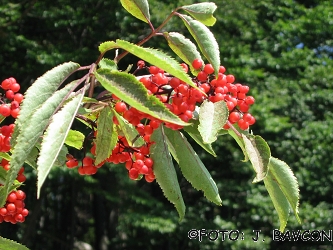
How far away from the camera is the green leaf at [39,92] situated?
553 millimetres

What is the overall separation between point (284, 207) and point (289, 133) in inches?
233

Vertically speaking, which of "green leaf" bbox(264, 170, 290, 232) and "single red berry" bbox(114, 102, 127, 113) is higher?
"single red berry" bbox(114, 102, 127, 113)

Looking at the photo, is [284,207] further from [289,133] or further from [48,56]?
[289,133]

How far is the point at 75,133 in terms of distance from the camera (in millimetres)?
858

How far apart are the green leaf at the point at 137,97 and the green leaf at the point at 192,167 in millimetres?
214

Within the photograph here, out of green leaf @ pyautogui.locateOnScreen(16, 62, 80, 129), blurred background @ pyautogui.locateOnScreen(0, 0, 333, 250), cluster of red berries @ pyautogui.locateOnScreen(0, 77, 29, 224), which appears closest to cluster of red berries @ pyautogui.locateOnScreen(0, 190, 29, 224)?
cluster of red berries @ pyautogui.locateOnScreen(0, 77, 29, 224)

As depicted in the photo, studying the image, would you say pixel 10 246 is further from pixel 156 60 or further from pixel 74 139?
pixel 156 60

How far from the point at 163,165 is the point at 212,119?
14 cm

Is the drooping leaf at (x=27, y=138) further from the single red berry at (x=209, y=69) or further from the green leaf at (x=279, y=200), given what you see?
the green leaf at (x=279, y=200)

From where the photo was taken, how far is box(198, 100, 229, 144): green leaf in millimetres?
635

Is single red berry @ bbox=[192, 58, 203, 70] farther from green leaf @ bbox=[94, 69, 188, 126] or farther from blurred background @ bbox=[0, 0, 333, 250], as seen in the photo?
blurred background @ bbox=[0, 0, 333, 250]

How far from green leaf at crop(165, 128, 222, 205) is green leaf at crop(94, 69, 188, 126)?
0.70ft

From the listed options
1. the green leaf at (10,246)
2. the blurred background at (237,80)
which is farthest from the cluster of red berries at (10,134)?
the blurred background at (237,80)

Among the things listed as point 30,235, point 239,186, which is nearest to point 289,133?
point 239,186
